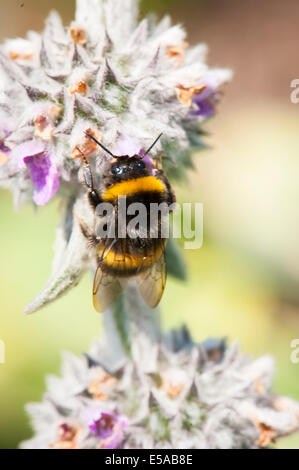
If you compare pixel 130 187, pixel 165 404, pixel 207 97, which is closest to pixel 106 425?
pixel 165 404

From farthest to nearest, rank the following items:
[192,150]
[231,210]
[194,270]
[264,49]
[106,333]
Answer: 1. [264,49]
2. [231,210]
3. [194,270]
4. [106,333]
5. [192,150]

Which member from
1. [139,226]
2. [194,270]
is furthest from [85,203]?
[194,270]

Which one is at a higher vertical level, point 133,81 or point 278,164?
point 278,164

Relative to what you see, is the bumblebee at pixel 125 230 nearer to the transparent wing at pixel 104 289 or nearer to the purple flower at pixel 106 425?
the transparent wing at pixel 104 289

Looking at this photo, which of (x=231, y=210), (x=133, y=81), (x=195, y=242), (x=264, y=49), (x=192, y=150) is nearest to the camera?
(x=133, y=81)

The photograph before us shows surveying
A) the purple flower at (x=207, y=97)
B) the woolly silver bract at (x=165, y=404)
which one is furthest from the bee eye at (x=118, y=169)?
the woolly silver bract at (x=165, y=404)
